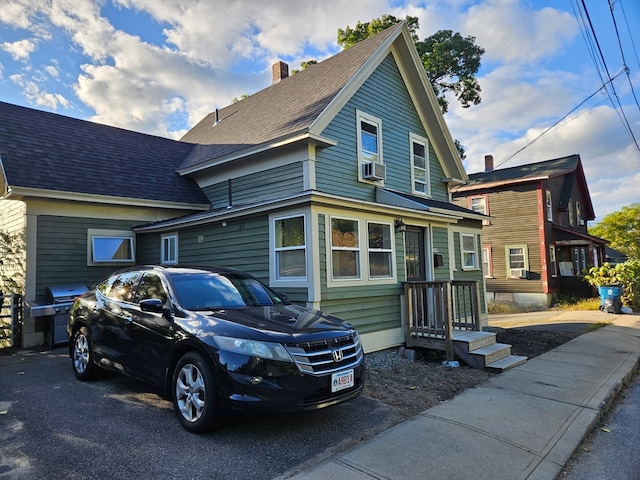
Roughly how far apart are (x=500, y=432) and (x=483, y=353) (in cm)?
295

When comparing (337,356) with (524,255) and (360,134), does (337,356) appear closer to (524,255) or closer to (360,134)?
(360,134)

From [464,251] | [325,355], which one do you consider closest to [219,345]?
[325,355]

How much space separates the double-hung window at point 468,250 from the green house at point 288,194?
2.0 inches

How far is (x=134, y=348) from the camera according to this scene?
14.9 ft

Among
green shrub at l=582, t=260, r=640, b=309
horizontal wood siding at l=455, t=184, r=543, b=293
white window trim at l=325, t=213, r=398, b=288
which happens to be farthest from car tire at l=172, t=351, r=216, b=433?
horizontal wood siding at l=455, t=184, r=543, b=293

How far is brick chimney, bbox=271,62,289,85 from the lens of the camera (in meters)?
15.0

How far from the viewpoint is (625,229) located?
1378 inches

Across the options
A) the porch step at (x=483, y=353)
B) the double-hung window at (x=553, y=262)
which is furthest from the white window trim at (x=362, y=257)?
the double-hung window at (x=553, y=262)

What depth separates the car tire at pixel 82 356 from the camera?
543 centimetres

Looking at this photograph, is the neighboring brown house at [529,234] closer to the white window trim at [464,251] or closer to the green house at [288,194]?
the white window trim at [464,251]

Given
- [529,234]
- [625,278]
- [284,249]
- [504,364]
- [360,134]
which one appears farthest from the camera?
[529,234]

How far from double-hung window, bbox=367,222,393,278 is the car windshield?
10.7 feet

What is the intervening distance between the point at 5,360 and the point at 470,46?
22.3 metres

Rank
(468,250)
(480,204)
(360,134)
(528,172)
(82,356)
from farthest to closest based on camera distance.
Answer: (480,204)
(528,172)
(468,250)
(360,134)
(82,356)
